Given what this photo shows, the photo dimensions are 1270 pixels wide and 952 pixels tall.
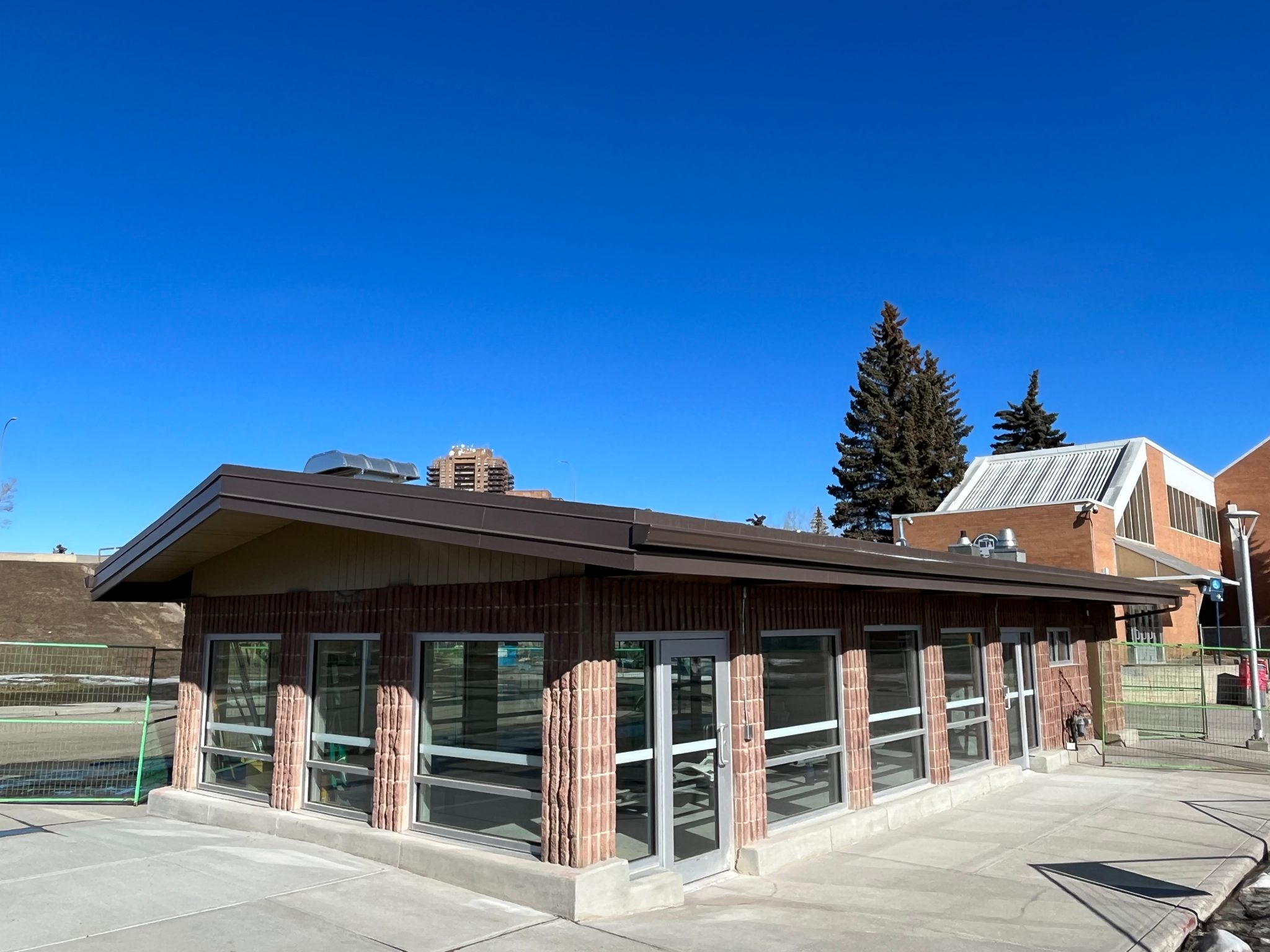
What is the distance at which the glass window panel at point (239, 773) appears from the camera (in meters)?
9.62

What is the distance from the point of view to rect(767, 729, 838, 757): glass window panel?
8602 mm

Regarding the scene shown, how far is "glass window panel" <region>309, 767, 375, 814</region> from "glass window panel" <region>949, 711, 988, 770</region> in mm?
6919

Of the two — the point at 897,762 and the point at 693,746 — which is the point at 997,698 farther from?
the point at 693,746

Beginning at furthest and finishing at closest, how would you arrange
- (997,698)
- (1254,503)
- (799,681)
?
(1254,503)
(997,698)
(799,681)

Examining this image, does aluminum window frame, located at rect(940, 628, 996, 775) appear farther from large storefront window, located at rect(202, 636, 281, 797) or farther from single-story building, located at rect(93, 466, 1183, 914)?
large storefront window, located at rect(202, 636, 281, 797)

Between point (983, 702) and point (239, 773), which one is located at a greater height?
point (983, 702)

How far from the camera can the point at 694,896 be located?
7.09 m

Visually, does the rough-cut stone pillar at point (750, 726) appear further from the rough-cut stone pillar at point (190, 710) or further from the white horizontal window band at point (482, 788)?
the rough-cut stone pillar at point (190, 710)

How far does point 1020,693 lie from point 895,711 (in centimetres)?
395

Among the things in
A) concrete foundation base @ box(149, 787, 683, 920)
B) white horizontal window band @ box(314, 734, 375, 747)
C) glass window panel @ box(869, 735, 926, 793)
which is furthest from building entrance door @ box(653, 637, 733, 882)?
white horizontal window band @ box(314, 734, 375, 747)

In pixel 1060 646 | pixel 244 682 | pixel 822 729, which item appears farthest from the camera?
pixel 1060 646

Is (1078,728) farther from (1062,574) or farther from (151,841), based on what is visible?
(151,841)

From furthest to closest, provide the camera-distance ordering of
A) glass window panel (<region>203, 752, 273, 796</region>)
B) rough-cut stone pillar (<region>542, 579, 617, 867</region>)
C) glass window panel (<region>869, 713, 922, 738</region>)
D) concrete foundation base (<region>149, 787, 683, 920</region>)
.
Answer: glass window panel (<region>869, 713, 922, 738</region>), glass window panel (<region>203, 752, 273, 796</region>), rough-cut stone pillar (<region>542, 579, 617, 867</region>), concrete foundation base (<region>149, 787, 683, 920</region>)

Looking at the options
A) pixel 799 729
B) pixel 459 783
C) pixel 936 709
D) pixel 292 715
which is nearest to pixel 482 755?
pixel 459 783
